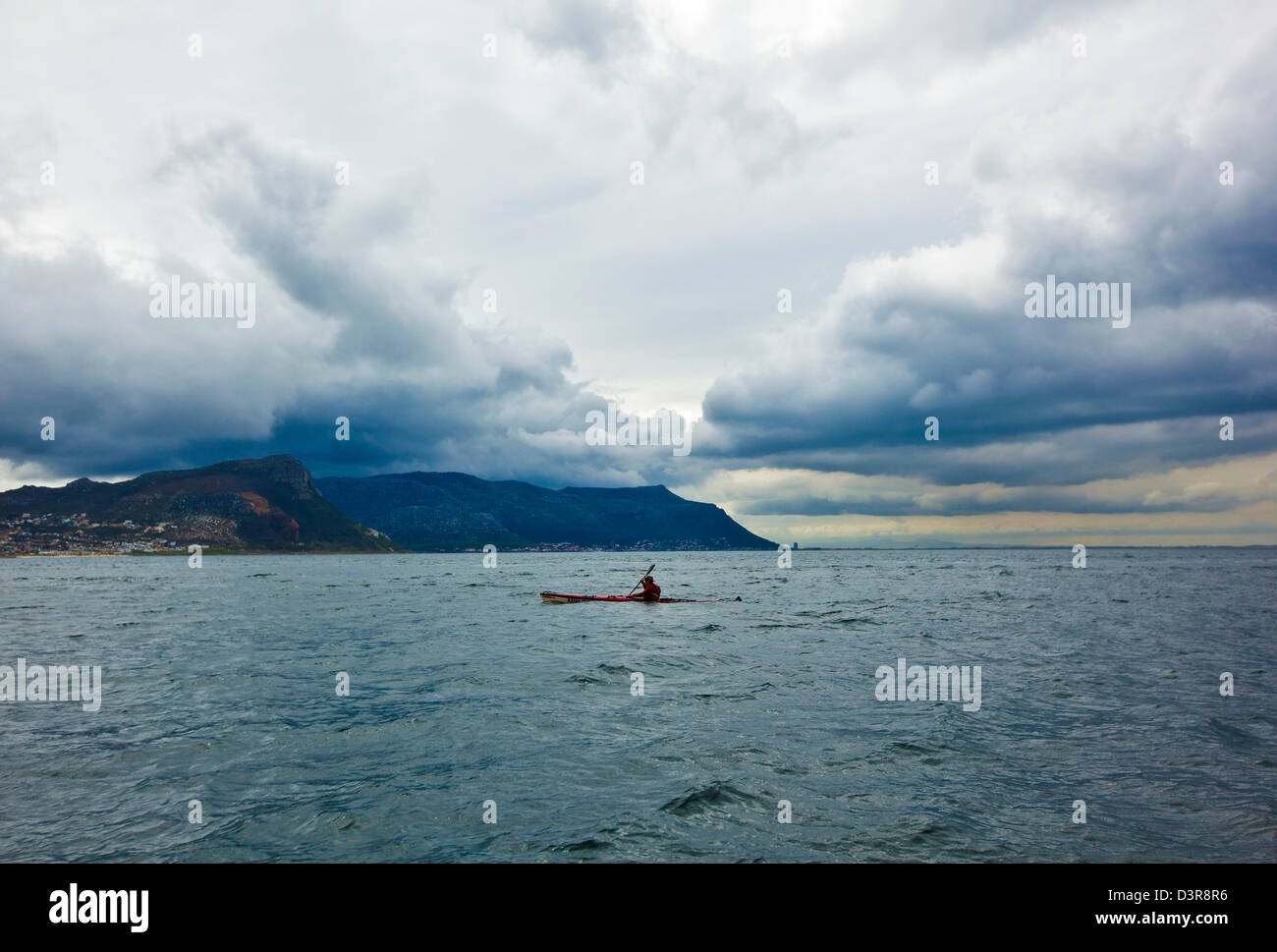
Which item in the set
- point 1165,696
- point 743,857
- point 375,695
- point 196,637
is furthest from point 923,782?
point 196,637

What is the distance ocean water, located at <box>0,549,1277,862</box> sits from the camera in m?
13.5

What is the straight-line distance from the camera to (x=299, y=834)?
13.7 m

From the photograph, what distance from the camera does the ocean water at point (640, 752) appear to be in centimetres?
1346

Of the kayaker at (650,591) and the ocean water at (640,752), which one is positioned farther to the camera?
the kayaker at (650,591)

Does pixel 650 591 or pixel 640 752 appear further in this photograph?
pixel 650 591

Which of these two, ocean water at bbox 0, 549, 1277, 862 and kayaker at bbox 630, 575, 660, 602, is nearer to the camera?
ocean water at bbox 0, 549, 1277, 862

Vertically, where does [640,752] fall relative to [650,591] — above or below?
above

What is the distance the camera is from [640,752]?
1923 centimetres
